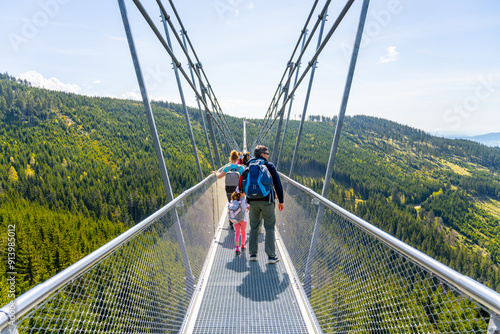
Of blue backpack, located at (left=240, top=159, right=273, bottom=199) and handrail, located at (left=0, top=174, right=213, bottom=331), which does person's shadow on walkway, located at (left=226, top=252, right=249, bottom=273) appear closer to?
blue backpack, located at (left=240, top=159, right=273, bottom=199)

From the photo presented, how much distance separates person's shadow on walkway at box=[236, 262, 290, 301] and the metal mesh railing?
0.83ft

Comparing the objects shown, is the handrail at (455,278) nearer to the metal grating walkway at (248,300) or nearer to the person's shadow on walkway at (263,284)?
the metal grating walkway at (248,300)

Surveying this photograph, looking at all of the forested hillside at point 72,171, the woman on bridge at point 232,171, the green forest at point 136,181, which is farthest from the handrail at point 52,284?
the forested hillside at point 72,171

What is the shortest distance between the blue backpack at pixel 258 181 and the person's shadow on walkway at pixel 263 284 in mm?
946

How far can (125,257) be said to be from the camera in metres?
1.77

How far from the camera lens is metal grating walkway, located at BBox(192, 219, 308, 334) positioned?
250cm

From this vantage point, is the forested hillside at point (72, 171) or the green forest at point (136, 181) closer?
the forested hillside at point (72, 171)

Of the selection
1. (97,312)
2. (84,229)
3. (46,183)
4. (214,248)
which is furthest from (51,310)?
(46,183)

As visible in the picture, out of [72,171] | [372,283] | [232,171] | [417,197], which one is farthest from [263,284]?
[417,197]

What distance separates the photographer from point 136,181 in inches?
3211

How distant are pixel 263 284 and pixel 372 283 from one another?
1486 mm

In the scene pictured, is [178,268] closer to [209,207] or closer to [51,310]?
[51,310]

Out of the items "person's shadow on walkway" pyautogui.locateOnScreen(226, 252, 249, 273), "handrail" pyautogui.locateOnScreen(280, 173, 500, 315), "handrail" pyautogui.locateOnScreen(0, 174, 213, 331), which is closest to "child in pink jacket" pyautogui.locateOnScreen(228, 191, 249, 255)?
"person's shadow on walkway" pyautogui.locateOnScreen(226, 252, 249, 273)

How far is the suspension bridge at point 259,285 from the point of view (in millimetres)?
1158
